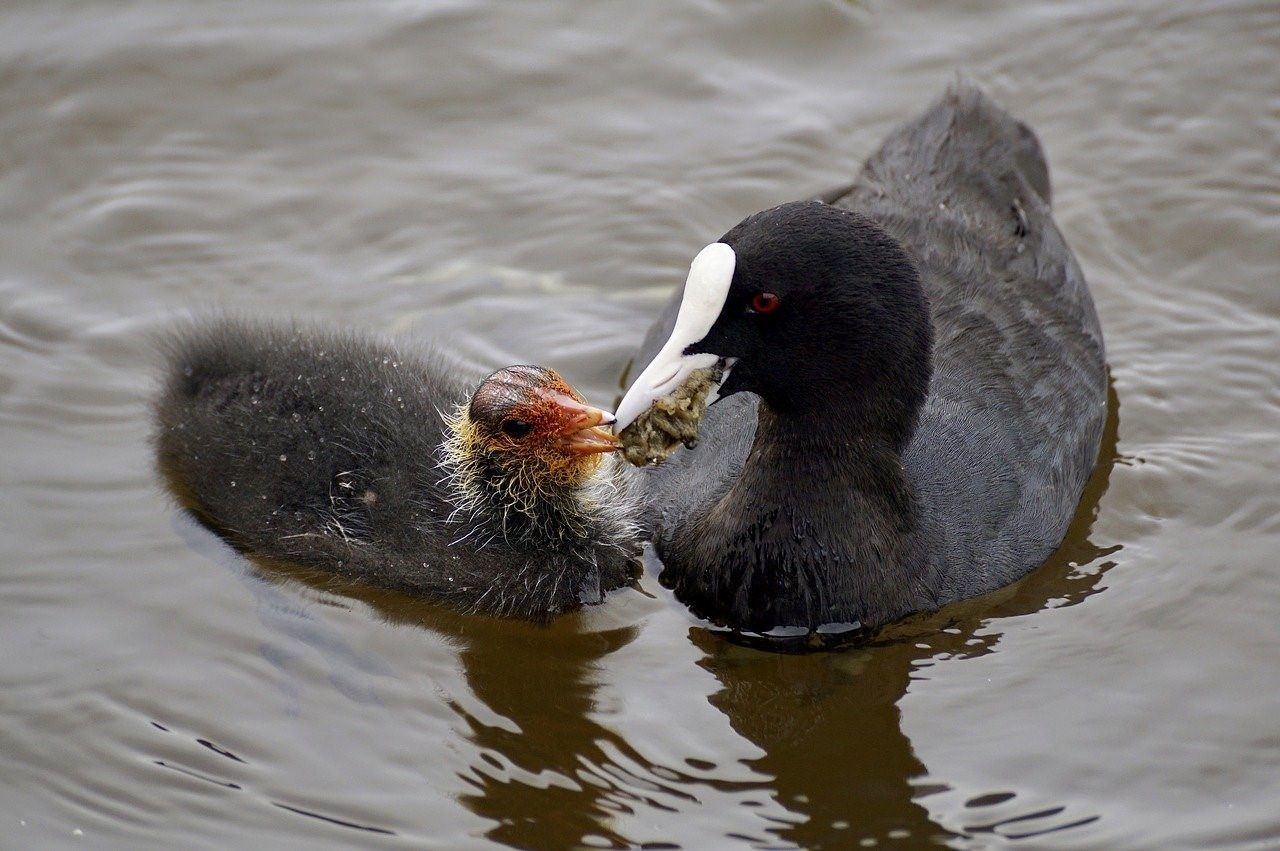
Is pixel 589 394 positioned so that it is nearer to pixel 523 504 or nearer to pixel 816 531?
pixel 523 504

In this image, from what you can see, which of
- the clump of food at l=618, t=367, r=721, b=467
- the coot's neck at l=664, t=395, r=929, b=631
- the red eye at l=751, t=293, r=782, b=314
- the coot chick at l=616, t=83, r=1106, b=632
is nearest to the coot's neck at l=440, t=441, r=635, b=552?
the clump of food at l=618, t=367, r=721, b=467

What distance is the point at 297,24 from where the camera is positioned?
7492 millimetres

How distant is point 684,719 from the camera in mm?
4477

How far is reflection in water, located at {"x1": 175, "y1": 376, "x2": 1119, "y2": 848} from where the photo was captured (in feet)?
13.6

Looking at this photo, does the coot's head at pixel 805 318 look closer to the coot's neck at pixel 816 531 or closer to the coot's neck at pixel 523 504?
the coot's neck at pixel 816 531

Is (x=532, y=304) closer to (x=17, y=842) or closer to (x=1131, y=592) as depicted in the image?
(x=1131, y=592)

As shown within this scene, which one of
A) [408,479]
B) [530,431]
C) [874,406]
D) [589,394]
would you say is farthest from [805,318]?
[589,394]

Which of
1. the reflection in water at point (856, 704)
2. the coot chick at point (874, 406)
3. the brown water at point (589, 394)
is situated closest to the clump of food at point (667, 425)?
the coot chick at point (874, 406)

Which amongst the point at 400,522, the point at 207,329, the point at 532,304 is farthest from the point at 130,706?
the point at 532,304

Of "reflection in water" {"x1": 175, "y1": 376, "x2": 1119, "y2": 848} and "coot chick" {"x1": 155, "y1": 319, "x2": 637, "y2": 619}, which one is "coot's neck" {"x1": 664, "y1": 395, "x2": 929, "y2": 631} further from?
"coot chick" {"x1": 155, "y1": 319, "x2": 637, "y2": 619}

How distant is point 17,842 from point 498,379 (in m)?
1.73

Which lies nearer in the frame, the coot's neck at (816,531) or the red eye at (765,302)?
the red eye at (765,302)

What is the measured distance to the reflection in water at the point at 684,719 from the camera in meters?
4.13

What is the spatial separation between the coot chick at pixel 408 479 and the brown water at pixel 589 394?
0.15m
